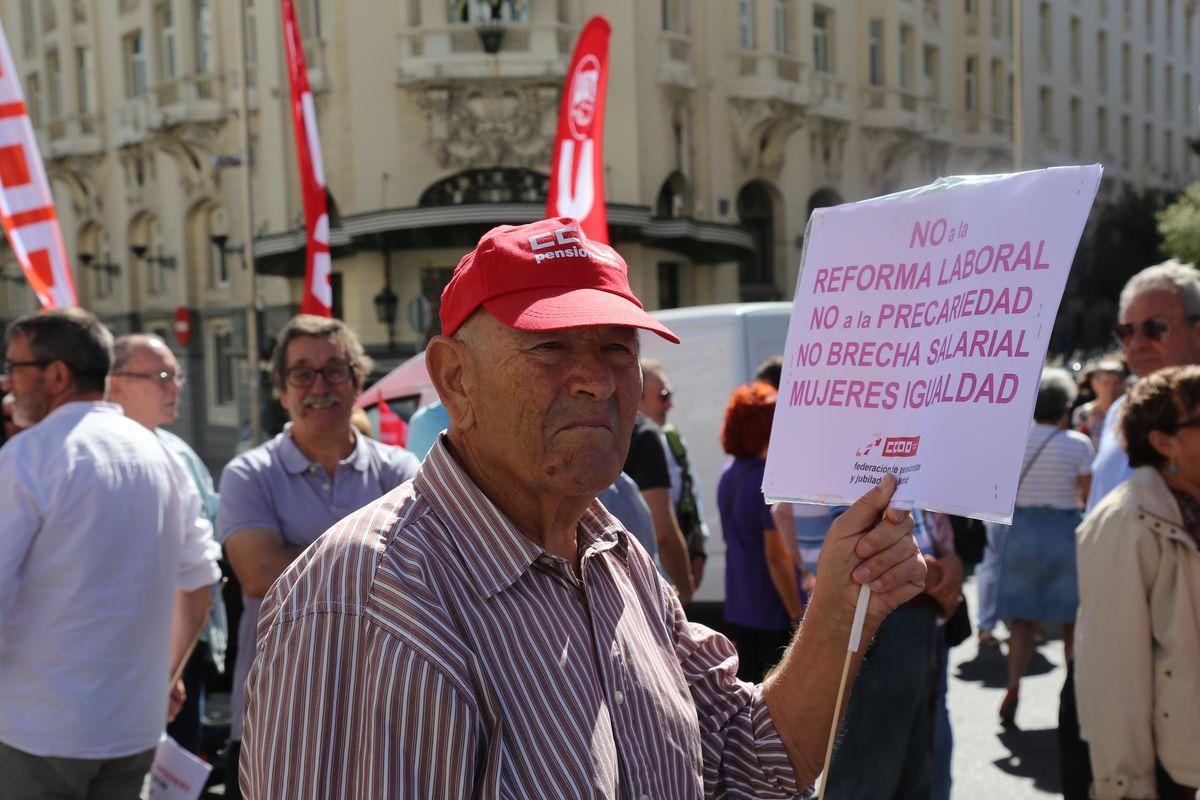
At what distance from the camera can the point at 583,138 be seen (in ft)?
21.4

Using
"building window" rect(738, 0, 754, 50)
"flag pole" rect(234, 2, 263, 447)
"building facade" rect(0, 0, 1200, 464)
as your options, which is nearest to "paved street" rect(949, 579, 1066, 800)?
"flag pole" rect(234, 2, 263, 447)

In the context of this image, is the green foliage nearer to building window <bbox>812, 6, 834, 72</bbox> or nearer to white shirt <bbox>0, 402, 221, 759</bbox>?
building window <bbox>812, 6, 834, 72</bbox>

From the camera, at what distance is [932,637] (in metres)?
3.74

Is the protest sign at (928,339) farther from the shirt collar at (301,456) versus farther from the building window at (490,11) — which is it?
the building window at (490,11)

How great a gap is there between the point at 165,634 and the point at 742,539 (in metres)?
2.42

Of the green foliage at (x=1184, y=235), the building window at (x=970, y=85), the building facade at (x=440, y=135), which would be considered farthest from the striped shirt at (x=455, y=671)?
the building window at (x=970, y=85)

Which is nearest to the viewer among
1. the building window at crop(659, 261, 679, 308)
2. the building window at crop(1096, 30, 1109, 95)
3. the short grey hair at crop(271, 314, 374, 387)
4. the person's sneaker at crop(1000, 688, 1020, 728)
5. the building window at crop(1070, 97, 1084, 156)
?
the short grey hair at crop(271, 314, 374, 387)

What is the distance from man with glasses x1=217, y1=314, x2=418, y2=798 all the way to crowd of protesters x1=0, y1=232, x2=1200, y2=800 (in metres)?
0.01

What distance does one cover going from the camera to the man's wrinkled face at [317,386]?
3.59 meters

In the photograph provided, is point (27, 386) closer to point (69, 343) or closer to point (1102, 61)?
point (69, 343)

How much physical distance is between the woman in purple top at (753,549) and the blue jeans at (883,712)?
0.93 m

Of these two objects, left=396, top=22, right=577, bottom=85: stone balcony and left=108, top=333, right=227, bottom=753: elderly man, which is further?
left=396, top=22, right=577, bottom=85: stone balcony

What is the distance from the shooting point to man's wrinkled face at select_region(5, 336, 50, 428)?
3.34 meters

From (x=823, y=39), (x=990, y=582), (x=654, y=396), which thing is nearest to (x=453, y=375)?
(x=654, y=396)
